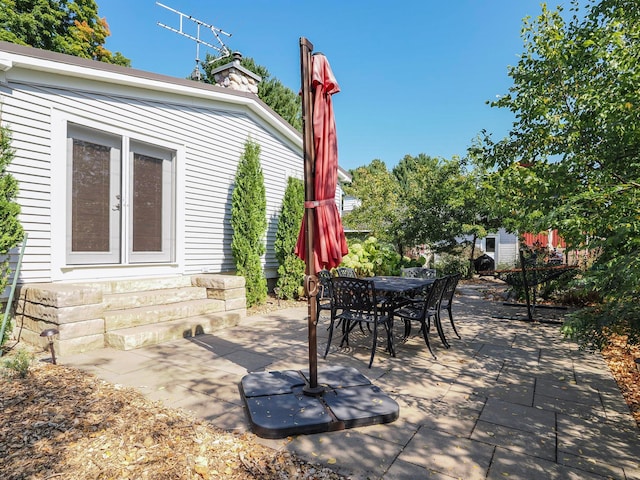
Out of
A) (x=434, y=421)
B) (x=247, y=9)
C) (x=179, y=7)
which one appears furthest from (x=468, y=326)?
(x=179, y=7)

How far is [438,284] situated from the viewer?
166 inches

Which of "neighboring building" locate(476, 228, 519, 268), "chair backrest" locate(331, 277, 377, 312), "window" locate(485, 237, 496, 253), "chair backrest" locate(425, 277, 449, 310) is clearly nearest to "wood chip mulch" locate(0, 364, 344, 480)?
"chair backrest" locate(331, 277, 377, 312)

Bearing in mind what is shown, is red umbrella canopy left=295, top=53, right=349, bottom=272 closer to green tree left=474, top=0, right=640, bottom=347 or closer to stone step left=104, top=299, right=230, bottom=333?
green tree left=474, top=0, right=640, bottom=347

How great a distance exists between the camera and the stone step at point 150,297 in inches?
188

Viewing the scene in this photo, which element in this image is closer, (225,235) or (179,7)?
(225,235)

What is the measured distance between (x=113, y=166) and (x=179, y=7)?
10.3 metres

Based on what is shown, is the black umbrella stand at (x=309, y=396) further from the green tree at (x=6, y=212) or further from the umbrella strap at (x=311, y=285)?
the green tree at (x=6, y=212)

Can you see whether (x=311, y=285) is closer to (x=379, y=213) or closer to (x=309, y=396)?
(x=309, y=396)

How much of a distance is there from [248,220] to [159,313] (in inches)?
103

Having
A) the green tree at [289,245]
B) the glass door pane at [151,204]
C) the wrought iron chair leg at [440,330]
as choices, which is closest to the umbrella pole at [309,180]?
the wrought iron chair leg at [440,330]

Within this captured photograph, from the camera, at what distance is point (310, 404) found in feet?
A: 8.63

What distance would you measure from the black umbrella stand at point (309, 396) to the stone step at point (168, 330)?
191 centimetres

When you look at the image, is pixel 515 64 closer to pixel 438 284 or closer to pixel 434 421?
pixel 438 284

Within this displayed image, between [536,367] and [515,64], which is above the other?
[515,64]
